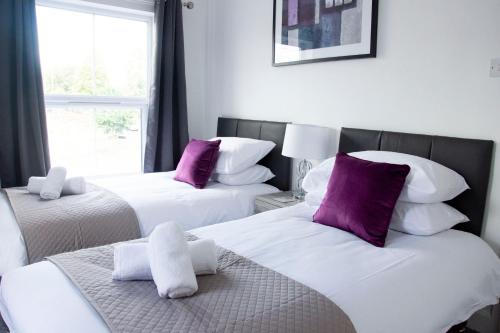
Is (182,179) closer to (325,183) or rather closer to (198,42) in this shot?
(325,183)

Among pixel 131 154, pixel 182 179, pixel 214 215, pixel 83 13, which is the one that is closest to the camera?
pixel 214 215

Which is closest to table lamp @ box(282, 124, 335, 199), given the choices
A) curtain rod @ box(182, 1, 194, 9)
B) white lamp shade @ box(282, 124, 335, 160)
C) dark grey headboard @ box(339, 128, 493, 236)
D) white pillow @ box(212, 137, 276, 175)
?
white lamp shade @ box(282, 124, 335, 160)

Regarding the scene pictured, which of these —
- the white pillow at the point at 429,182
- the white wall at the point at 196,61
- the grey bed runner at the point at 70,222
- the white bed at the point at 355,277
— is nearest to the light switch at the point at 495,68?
the white pillow at the point at 429,182

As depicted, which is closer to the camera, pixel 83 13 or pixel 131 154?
pixel 83 13

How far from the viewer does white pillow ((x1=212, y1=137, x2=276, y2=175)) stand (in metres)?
3.07

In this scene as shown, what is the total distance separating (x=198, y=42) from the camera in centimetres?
406

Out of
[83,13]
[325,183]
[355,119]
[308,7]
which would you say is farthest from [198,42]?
[325,183]

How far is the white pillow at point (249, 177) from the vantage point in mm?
3098

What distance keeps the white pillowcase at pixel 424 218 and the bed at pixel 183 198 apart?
114 centimetres

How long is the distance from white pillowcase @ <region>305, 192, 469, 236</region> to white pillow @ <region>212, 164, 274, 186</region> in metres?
1.32

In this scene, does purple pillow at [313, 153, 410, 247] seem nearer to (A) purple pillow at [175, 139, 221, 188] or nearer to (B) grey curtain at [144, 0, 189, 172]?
(A) purple pillow at [175, 139, 221, 188]

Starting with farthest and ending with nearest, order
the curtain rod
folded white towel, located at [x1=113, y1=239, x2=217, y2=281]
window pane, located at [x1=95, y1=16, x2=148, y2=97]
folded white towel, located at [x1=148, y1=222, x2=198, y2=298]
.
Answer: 1. the curtain rod
2. window pane, located at [x1=95, y1=16, x2=148, y2=97]
3. folded white towel, located at [x1=113, y1=239, x2=217, y2=281]
4. folded white towel, located at [x1=148, y1=222, x2=198, y2=298]

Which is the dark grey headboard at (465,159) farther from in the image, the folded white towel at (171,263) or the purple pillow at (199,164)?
the folded white towel at (171,263)

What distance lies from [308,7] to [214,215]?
1652 millimetres
